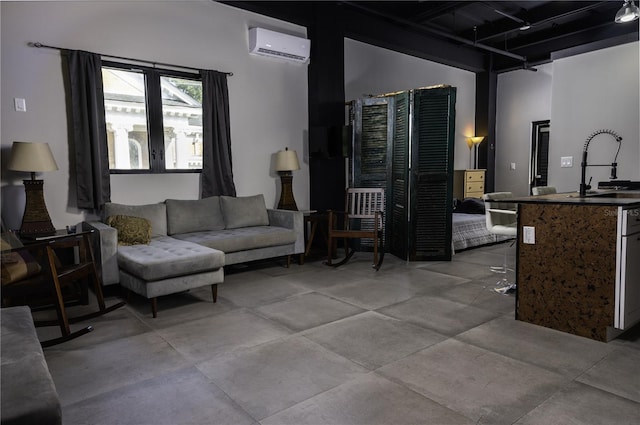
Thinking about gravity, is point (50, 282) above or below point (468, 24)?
below

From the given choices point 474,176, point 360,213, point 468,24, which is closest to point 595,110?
point 468,24

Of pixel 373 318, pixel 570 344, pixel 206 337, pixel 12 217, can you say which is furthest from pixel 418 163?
pixel 12 217

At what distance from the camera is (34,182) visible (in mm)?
3621

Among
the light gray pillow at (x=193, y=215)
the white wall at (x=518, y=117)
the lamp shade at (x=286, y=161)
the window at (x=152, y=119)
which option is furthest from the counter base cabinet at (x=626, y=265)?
the white wall at (x=518, y=117)

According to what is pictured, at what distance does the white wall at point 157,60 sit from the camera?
3755mm

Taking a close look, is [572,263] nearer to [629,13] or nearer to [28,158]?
[629,13]

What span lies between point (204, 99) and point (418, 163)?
2602 mm

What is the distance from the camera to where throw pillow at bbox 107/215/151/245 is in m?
3.84

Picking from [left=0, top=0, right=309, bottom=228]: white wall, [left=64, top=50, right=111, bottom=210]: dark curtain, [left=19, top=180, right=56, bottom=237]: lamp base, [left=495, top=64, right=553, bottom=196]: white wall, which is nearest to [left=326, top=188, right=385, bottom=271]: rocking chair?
[left=0, top=0, right=309, bottom=228]: white wall

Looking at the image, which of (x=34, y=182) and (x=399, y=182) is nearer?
(x=34, y=182)

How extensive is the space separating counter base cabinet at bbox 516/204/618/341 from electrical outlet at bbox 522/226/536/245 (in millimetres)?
21

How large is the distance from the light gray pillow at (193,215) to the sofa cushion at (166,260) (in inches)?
28.1

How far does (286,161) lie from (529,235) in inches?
121

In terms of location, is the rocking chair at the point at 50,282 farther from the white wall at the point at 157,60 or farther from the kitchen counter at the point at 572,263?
the kitchen counter at the point at 572,263
